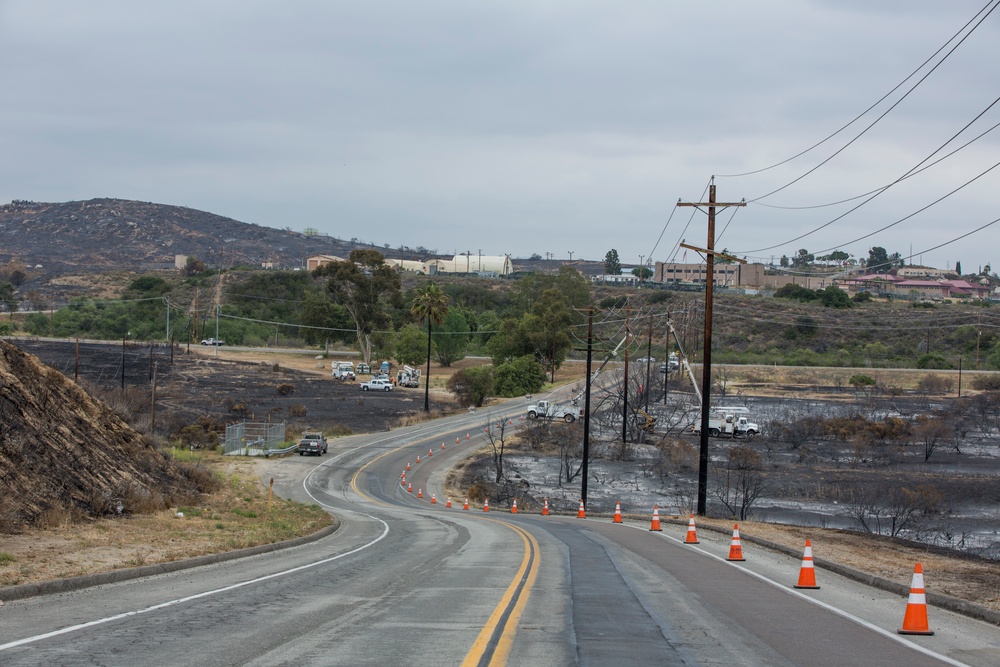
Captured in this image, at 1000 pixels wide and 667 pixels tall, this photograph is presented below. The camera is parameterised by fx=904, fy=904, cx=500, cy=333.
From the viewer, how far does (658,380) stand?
91500 millimetres

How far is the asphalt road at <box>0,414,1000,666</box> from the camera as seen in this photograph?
8.07 metres

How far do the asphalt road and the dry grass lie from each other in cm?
81

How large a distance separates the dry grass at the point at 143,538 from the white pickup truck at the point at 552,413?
4778 centimetres

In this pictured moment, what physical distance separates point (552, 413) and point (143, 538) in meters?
57.9

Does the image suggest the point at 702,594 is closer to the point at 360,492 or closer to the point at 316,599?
the point at 316,599

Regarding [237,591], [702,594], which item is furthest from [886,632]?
[237,591]

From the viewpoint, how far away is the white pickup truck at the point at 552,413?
2869 inches

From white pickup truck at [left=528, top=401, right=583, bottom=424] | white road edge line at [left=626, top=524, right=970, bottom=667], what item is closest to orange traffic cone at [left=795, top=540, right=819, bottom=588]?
white road edge line at [left=626, top=524, right=970, bottom=667]

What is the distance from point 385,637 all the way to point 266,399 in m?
78.3

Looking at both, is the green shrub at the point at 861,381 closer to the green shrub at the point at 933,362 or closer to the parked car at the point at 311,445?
the green shrub at the point at 933,362

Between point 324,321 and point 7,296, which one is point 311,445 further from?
point 7,296

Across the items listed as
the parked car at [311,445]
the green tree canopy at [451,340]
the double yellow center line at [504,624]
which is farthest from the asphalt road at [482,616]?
the green tree canopy at [451,340]

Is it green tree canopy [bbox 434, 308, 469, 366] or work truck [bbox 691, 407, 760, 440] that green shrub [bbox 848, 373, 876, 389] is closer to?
work truck [bbox 691, 407, 760, 440]

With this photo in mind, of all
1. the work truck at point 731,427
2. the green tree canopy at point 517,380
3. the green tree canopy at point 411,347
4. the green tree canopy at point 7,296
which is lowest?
the work truck at point 731,427
